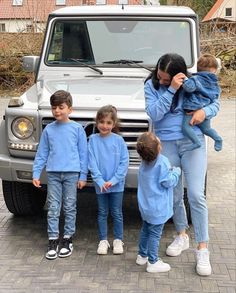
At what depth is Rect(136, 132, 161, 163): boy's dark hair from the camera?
3621 millimetres

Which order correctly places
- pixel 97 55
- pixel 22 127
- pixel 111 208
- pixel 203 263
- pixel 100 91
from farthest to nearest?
pixel 97 55
pixel 100 91
pixel 22 127
pixel 111 208
pixel 203 263

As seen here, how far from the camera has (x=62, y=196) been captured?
14.0ft

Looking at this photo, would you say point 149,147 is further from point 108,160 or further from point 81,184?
point 81,184


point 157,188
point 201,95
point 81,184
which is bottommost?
point 81,184

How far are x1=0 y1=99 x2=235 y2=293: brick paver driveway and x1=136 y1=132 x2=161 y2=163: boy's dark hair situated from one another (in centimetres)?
97

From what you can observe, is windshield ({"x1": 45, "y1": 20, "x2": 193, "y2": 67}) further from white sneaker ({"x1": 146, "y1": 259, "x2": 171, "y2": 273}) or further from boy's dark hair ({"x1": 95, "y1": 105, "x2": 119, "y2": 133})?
white sneaker ({"x1": 146, "y1": 259, "x2": 171, "y2": 273})

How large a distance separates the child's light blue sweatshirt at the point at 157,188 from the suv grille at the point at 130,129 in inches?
17.3

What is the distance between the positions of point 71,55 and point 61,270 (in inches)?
99.6

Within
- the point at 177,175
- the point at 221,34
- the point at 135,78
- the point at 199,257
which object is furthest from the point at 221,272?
the point at 221,34

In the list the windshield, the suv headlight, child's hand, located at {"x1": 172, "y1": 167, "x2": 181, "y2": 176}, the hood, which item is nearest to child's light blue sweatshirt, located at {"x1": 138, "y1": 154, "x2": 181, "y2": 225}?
child's hand, located at {"x1": 172, "y1": 167, "x2": 181, "y2": 176}

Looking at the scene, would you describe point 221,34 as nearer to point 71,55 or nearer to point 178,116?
point 71,55

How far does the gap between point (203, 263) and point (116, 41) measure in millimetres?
2716

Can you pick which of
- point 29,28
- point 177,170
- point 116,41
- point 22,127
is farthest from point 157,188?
point 29,28

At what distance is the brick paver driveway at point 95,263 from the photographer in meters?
3.70
